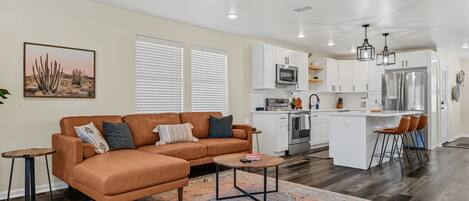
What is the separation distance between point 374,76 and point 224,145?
505 cm

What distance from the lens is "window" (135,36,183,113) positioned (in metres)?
4.59

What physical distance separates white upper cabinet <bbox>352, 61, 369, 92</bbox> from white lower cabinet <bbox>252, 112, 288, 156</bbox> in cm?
328

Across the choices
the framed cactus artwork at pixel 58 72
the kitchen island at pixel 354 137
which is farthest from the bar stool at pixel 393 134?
the framed cactus artwork at pixel 58 72

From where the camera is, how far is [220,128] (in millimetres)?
4938

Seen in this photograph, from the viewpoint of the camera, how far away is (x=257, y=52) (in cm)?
610

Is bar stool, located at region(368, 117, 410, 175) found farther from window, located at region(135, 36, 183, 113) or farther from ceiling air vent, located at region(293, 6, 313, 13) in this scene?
window, located at region(135, 36, 183, 113)

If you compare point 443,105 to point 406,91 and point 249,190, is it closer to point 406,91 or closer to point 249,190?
point 406,91

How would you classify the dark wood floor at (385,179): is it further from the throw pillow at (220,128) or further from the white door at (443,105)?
the white door at (443,105)

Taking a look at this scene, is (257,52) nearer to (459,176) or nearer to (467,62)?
(459,176)

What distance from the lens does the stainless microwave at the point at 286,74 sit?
626 cm

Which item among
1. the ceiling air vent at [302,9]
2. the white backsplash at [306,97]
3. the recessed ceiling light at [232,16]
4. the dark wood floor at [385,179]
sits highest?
the ceiling air vent at [302,9]

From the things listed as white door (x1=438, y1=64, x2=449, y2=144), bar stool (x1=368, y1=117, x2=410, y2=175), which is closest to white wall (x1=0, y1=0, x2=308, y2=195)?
bar stool (x1=368, y1=117, x2=410, y2=175)

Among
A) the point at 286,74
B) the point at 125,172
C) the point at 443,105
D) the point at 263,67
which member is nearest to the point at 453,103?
the point at 443,105

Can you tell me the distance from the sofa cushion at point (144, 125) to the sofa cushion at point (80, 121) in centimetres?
18
